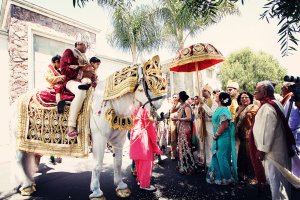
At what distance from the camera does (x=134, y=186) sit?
4.64 meters

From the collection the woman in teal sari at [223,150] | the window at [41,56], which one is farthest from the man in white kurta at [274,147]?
the window at [41,56]

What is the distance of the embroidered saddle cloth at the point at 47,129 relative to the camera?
12.4ft

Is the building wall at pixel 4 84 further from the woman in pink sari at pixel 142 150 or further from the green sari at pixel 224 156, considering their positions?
the green sari at pixel 224 156

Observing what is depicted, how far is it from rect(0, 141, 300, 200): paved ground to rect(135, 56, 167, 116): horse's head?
1802 millimetres

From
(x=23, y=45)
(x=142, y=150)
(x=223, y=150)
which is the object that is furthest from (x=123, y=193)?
(x=23, y=45)

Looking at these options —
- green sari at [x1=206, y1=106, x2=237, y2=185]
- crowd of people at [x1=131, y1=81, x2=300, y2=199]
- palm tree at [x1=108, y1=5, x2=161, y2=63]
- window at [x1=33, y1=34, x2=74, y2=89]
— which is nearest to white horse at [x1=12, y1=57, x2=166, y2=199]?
crowd of people at [x1=131, y1=81, x2=300, y2=199]

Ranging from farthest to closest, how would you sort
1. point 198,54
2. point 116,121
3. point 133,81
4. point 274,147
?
point 198,54 < point 116,121 < point 133,81 < point 274,147

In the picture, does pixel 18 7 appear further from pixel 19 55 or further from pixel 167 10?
pixel 167 10

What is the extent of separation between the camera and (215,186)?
4.48 m

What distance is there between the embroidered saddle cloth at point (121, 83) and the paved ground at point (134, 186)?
1.87 m

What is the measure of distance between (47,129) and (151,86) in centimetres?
211

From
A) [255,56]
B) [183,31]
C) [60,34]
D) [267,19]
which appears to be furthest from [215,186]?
[255,56]

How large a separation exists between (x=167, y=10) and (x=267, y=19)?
559 inches

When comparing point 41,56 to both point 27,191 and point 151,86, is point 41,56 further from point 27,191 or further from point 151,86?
point 151,86
